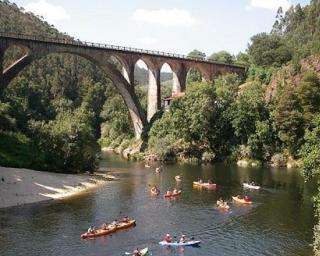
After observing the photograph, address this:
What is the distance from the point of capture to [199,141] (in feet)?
353

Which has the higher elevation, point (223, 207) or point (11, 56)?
point (11, 56)

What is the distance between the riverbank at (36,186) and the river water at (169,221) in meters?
2.31

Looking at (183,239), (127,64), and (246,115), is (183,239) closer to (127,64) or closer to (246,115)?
(246,115)

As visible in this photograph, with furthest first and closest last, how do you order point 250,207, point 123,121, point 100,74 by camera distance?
point 100,74 < point 123,121 < point 250,207

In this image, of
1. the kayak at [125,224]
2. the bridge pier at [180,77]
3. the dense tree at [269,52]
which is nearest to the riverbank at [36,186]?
the kayak at [125,224]

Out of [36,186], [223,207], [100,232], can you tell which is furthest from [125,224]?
[36,186]

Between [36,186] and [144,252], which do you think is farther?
[36,186]

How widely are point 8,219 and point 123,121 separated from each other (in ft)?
276

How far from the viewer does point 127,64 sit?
115250mm

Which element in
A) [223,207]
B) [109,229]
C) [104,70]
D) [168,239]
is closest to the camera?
[168,239]

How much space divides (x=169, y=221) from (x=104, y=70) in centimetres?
6425

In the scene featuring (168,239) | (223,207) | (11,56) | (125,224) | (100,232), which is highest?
(11,56)

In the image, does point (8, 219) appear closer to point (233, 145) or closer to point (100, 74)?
point (233, 145)

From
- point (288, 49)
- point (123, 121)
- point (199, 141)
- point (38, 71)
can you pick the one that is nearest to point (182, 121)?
point (199, 141)
